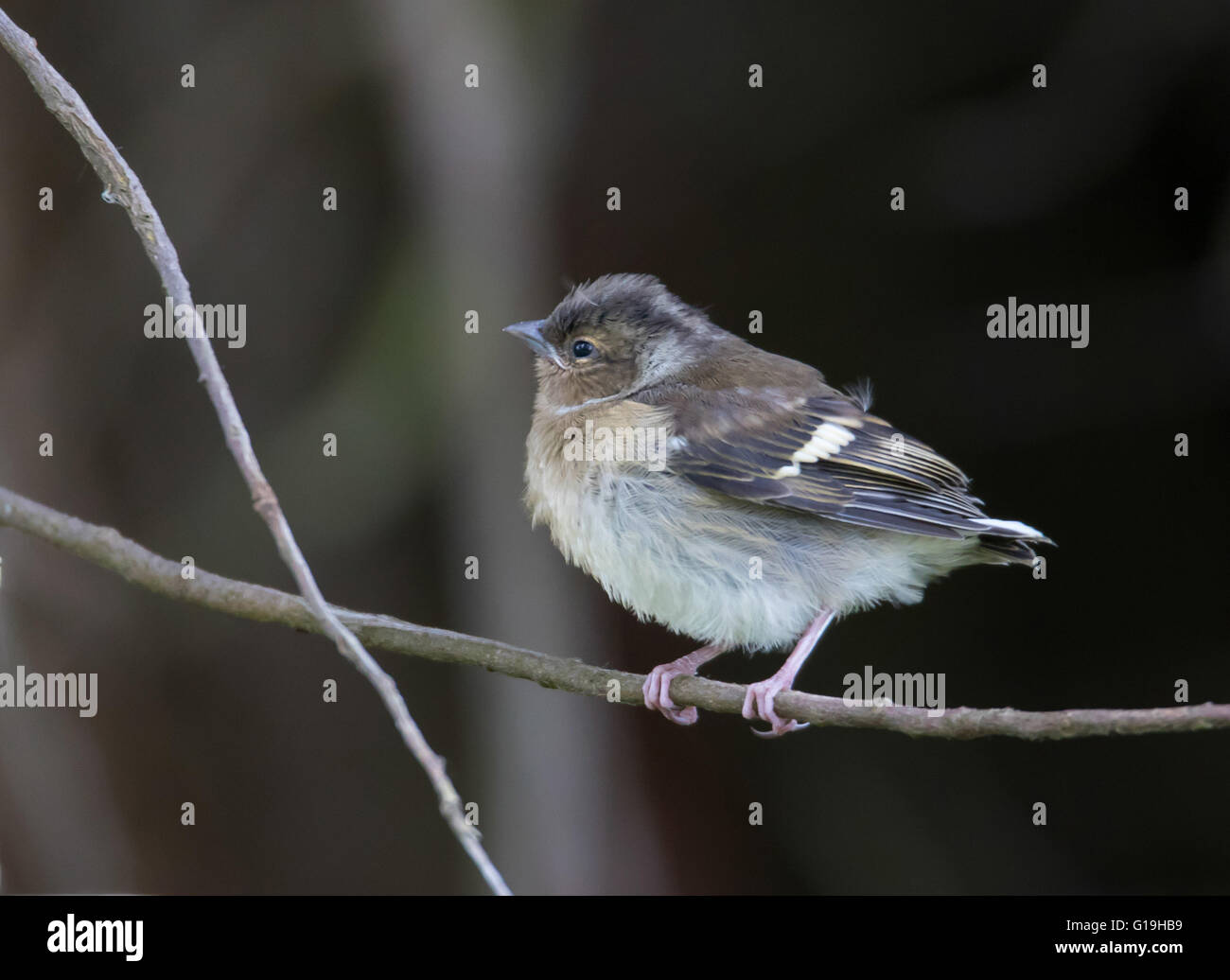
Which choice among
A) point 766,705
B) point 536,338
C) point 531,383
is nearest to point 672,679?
point 766,705

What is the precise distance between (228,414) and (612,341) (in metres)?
1.52

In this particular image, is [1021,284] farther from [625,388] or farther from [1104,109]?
[625,388]

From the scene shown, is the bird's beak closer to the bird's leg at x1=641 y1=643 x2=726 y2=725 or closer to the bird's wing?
the bird's wing

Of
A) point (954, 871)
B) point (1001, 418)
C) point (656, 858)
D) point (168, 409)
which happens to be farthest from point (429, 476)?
point (954, 871)

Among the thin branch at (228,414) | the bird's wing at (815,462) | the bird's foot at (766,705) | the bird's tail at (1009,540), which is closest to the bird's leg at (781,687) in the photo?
the bird's foot at (766,705)

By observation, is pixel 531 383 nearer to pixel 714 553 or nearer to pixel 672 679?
pixel 714 553

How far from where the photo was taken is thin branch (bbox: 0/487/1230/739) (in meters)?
2.00

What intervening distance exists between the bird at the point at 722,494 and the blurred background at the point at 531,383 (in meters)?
0.97

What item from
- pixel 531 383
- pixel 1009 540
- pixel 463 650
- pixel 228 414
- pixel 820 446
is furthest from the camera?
pixel 531 383

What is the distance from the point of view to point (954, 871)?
14.3 ft

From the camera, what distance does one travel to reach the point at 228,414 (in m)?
1.92

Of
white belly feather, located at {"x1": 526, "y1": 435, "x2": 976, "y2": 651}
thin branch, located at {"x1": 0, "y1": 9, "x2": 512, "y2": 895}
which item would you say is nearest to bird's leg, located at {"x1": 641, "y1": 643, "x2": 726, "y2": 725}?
white belly feather, located at {"x1": 526, "y1": 435, "x2": 976, "y2": 651}

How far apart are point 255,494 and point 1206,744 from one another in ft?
12.1

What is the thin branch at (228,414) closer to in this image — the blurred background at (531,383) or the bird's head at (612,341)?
the bird's head at (612,341)
